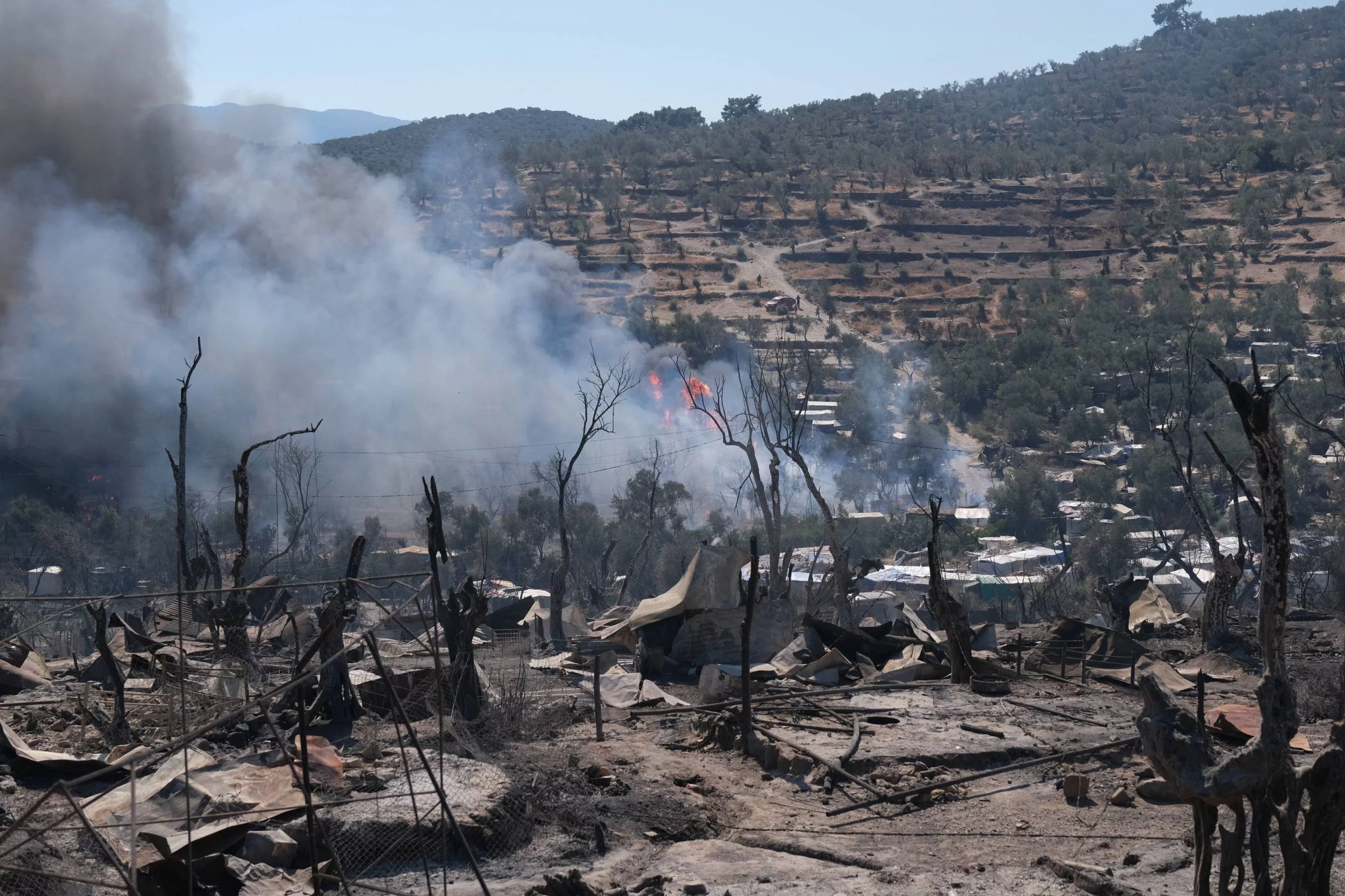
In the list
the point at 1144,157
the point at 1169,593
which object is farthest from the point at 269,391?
the point at 1144,157

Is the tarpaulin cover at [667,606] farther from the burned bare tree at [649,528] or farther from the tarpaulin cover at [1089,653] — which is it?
the burned bare tree at [649,528]

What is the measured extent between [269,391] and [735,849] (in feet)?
151

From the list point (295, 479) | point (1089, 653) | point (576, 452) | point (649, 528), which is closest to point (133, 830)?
point (1089, 653)

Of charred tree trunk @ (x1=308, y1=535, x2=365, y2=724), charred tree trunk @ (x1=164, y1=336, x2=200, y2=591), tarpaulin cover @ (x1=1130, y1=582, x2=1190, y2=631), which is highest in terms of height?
charred tree trunk @ (x1=164, y1=336, x2=200, y2=591)

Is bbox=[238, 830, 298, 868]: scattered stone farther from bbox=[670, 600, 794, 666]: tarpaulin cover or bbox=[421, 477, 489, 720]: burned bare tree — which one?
bbox=[670, 600, 794, 666]: tarpaulin cover

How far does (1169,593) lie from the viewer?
27.7m

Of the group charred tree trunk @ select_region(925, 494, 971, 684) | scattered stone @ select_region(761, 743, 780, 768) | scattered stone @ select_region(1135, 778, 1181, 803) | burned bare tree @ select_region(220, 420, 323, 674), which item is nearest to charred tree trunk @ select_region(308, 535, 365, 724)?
burned bare tree @ select_region(220, 420, 323, 674)

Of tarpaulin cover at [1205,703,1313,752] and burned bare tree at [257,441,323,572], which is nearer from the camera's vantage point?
tarpaulin cover at [1205,703,1313,752]

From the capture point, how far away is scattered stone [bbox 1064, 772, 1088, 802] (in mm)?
10562

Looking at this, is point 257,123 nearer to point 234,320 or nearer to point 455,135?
point 234,320

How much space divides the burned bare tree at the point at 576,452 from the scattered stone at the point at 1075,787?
1006 centimetres

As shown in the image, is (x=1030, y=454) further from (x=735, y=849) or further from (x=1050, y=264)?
(x=735, y=849)

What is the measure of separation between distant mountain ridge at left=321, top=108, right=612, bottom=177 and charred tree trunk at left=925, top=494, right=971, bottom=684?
7186cm

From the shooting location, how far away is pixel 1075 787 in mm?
10594
